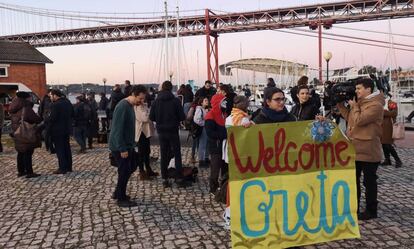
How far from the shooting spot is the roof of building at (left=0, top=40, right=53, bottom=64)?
37491mm

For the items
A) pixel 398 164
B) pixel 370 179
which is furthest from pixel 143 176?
pixel 398 164

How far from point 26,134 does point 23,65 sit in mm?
33838

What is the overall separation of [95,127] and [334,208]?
1049 cm

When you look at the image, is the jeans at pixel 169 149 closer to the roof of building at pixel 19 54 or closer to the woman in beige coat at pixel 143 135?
the woman in beige coat at pixel 143 135

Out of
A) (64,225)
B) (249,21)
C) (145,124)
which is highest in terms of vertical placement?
(249,21)

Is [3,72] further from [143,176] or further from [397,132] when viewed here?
[397,132]

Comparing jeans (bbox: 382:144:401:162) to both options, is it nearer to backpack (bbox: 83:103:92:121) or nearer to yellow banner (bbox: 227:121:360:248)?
yellow banner (bbox: 227:121:360:248)

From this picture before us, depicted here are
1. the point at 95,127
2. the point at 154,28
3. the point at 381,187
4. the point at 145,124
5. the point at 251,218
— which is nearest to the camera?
the point at 251,218

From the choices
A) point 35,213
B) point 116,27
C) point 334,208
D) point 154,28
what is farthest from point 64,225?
point 116,27

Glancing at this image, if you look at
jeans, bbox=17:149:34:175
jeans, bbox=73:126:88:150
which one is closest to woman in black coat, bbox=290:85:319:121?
jeans, bbox=17:149:34:175

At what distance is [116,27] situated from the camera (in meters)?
76.2

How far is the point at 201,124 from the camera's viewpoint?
820cm

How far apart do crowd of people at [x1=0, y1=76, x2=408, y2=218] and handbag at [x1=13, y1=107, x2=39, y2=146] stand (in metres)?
0.03

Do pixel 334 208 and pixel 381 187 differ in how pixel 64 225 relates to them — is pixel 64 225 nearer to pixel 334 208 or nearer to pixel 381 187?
pixel 334 208
